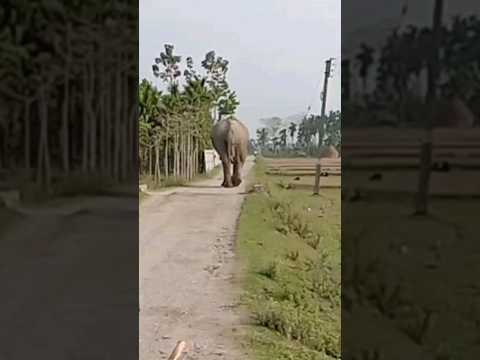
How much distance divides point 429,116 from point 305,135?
0.96 feet

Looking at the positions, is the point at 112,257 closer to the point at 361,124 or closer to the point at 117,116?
the point at 117,116

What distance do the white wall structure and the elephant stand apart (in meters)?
0.01

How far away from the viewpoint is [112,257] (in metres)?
1.52

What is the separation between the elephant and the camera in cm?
152

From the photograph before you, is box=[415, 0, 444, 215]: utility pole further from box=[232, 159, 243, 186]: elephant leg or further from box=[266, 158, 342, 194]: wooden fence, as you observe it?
box=[232, 159, 243, 186]: elephant leg

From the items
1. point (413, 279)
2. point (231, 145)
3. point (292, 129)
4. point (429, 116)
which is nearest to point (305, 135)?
point (292, 129)

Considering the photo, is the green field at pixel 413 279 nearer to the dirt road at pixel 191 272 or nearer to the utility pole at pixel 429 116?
the utility pole at pixel 429 116

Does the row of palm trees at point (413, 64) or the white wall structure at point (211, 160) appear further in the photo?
the white wall structure at point (211, 160)

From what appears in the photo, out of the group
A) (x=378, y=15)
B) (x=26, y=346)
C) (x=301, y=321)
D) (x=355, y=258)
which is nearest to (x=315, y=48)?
(x=378, y=15)

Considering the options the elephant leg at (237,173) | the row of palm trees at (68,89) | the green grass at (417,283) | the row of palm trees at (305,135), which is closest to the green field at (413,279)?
the green grass at (417,283)

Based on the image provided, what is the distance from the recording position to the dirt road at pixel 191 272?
1.49 m

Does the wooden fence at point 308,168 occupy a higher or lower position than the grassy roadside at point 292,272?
higher

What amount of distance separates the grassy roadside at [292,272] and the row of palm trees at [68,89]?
363 millimetres

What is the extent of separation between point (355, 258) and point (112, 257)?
587 mm
